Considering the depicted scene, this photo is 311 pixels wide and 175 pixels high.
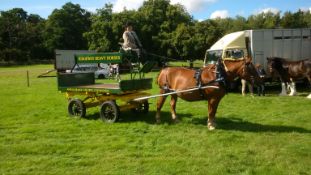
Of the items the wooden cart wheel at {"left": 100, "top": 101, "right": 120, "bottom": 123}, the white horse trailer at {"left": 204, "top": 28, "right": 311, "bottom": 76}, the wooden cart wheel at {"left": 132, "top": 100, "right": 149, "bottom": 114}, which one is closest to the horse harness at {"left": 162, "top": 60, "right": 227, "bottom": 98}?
the wooden cart wheel at {"left": 100, "top": 101, "right": 120, "bottom": 123}

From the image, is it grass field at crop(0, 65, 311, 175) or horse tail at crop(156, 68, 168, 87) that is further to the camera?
horse tail at crop(156, 68, 168, 87)

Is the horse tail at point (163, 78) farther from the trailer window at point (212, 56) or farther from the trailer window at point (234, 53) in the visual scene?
the trailer window at point (212, 56)

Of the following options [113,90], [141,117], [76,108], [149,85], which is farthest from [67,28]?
[113,90]

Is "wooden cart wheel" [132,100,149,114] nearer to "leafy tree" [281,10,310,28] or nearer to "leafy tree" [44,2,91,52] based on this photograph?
"leafy tree" [281,10,310,28]

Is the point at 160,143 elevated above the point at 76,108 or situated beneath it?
situated beneath

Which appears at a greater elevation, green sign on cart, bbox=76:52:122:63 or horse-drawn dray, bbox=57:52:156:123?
green sign on cart, bbox=76:52:122:63

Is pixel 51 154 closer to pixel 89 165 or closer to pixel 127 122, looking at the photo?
pixel 89 165

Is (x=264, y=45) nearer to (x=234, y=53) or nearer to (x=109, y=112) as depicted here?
(x=234, y=53)

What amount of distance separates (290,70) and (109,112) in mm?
10825

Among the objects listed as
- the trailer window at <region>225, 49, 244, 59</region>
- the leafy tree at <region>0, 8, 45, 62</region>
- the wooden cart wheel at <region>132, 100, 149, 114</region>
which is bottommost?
the wooden cart wheel at <region>132, 100, 149, 114</region>

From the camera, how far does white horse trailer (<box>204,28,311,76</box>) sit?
20625 millimetres

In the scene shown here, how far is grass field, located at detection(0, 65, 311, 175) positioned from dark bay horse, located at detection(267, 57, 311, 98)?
202 inches

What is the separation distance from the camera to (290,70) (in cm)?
1870

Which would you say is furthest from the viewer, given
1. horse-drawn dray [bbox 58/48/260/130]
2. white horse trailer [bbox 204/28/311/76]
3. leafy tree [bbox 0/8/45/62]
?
leafy tree [bbox 0/8/45/62]
